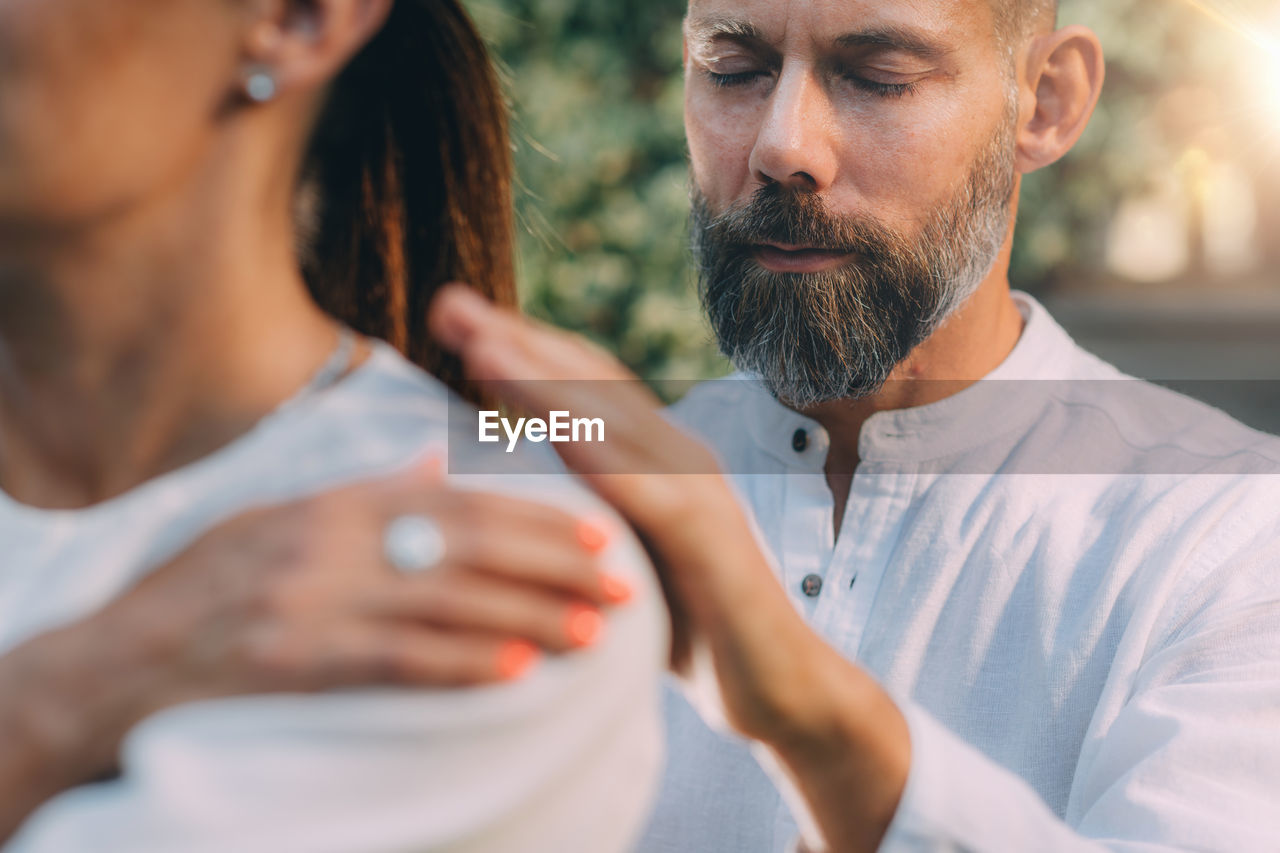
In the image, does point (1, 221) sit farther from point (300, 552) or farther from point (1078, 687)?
point (1078, 687)

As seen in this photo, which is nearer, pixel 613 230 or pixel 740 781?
pixel 740 781

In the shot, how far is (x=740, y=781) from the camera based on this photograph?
5.19ft

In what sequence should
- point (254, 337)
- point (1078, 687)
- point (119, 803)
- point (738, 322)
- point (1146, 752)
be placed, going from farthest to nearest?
point (738, 322) < point (1078, 687) < point (1146, 752) < point (254, 337) < point (119, 803)

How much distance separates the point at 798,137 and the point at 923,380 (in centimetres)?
45

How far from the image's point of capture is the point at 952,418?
175 cm

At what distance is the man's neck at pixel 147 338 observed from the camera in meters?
0.81

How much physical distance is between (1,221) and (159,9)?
169mm

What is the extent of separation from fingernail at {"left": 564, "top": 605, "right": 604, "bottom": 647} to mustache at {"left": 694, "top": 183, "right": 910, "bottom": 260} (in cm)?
103

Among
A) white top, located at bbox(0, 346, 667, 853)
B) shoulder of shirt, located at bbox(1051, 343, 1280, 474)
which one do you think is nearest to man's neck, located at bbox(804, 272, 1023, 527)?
shoulder of shirt, located at bbox(1051, 343, 1280, 474)

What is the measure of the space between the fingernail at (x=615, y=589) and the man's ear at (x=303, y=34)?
1.30ft

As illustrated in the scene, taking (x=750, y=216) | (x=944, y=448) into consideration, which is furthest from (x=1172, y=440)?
(x=750, y=216)

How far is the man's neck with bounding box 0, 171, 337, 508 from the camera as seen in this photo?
2.67ft

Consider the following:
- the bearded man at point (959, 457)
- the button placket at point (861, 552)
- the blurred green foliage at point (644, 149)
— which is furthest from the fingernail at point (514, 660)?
the blurred green foliage at point (644, 149)

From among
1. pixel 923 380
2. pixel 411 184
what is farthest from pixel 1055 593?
pixel 411 184
